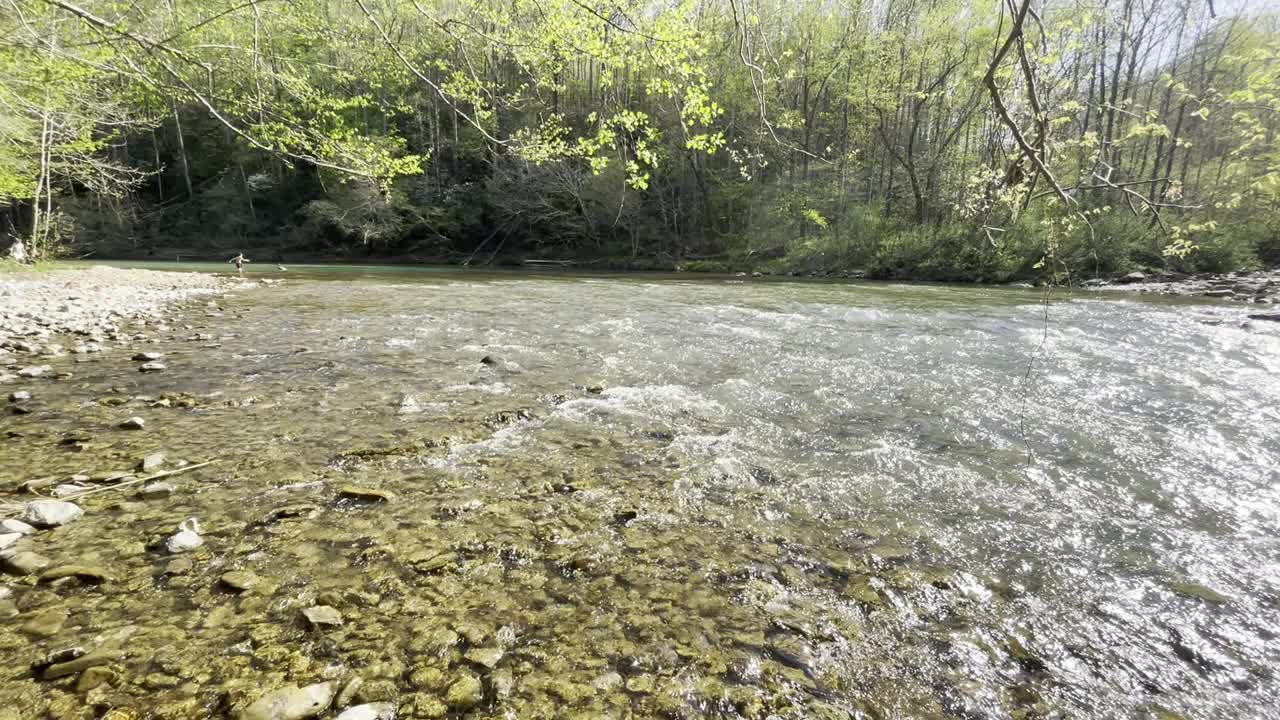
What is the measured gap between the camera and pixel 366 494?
10.9ft

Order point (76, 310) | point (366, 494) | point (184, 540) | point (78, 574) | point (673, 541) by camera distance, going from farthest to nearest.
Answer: point (76, 310), point (366, 494), point (673, 541), point (184, 540), point (78, 574)

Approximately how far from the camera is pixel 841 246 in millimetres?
25906

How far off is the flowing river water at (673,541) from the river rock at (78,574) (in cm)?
6

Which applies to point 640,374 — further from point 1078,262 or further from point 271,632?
point 1078,262

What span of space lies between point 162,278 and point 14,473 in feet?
60.2

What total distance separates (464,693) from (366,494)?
5.83 ft

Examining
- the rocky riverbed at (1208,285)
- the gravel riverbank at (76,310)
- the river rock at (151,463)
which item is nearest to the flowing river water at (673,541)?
the river rock at (151,463)

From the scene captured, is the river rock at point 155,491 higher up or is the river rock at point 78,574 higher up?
the river rock at point 155,491

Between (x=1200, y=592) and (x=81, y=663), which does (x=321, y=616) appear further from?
(x=1200, y=592)

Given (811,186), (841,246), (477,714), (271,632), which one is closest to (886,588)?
(477,714)

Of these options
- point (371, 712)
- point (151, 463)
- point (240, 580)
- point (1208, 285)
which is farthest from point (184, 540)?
point (1208, 285)

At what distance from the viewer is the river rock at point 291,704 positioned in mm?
1760

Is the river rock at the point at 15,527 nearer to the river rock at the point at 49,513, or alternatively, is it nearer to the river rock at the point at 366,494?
the river rock at the point at 49,513

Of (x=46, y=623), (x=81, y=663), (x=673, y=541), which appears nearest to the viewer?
(x=81, y=663)
